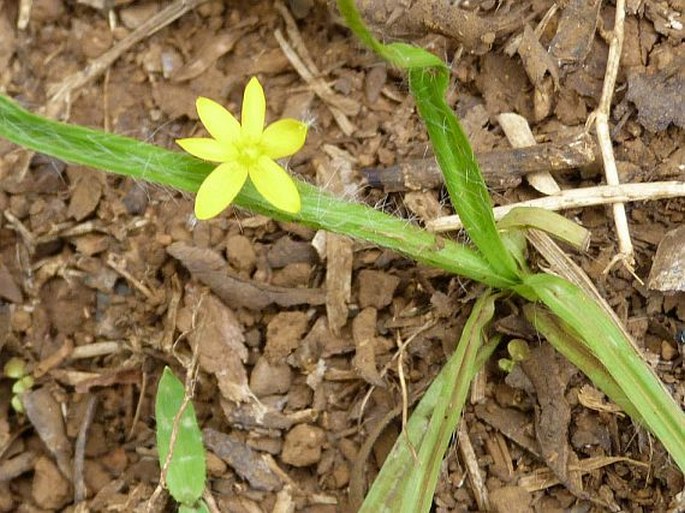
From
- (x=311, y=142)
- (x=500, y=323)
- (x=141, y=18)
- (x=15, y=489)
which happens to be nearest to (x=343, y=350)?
(x=500, y=323)

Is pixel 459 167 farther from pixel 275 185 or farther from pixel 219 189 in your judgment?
pixel 219 189

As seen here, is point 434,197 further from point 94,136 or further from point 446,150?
point 94,136

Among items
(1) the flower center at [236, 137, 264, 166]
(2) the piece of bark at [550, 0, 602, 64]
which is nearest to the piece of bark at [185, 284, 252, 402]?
(1) the flower center at [236, 137, 264, 166]

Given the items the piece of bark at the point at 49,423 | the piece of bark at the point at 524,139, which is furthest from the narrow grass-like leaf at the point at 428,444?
the piece of bark at the point at 49,423

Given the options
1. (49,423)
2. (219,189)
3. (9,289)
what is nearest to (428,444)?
(219,189)

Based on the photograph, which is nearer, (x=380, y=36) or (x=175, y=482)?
(x=175, y=482)

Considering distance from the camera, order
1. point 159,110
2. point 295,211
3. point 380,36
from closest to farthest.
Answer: point 295,211 < point 380,36 < point 159,110

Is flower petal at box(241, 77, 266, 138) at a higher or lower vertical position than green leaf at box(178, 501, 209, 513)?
higher

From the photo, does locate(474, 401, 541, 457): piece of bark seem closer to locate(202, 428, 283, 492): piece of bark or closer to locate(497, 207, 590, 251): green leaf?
locate(497, 207, 590, 251): green leaf
